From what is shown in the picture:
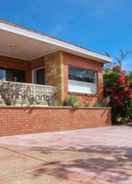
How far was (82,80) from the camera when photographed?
14109mm

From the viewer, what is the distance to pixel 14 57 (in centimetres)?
1420

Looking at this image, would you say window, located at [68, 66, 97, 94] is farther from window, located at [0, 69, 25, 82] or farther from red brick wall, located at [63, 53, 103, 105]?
window, located at [0, 69, 25, 82]

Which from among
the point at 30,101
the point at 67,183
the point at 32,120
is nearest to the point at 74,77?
the point at 30,101

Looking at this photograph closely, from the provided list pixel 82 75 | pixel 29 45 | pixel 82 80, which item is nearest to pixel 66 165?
pixel 29 45

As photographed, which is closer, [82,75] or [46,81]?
[46,81]

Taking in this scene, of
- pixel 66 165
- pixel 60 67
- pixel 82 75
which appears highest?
pixel 60 67

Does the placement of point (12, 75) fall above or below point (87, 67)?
below

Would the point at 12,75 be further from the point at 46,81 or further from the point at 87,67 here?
the point at 87,67

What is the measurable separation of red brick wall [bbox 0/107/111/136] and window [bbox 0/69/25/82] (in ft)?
15.3

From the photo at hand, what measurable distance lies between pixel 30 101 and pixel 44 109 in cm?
123

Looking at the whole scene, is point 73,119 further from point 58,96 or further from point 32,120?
point 32,120

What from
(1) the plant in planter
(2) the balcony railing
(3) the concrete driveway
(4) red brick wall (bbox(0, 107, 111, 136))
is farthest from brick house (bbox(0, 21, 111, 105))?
(3) the concrete driveway

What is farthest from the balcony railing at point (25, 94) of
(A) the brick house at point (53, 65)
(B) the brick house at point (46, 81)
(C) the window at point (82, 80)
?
(C) the window at point (82, 80)

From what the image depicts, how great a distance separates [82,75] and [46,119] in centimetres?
464
